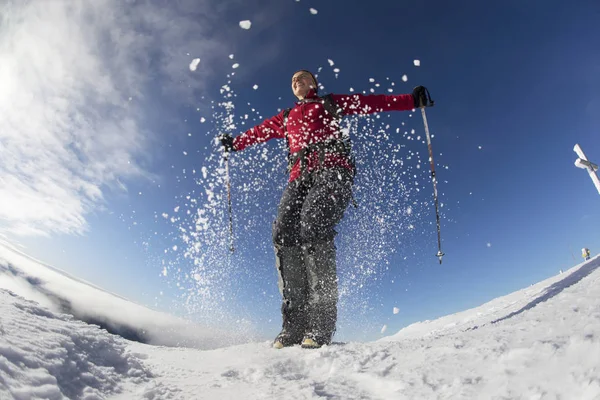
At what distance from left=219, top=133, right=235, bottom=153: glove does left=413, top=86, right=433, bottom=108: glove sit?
117 inches

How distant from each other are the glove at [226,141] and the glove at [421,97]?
9.73 ft

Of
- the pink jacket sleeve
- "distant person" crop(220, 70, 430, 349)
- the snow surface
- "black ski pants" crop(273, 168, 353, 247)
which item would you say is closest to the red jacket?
"distant person" crop(220, 70, 430, 349)

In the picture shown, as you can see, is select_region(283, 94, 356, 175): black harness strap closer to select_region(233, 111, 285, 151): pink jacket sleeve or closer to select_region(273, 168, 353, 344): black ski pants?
select_region(273, 168, 353, 344): black ski pants

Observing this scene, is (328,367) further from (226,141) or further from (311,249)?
(226,141)

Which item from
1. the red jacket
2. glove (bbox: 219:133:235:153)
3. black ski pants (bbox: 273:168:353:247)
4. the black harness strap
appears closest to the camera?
black ski pants (bbox: 273:168:353:247)

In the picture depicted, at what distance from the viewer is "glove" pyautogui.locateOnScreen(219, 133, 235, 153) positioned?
5488mm

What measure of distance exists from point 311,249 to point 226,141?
9.16ft

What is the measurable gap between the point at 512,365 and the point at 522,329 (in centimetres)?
46

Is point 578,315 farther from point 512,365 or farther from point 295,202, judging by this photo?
point 295,202

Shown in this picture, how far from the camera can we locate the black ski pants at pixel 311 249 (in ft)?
11.5

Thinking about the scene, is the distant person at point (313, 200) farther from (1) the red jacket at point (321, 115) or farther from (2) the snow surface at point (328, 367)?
(2) the snow surface at point (328, 367)

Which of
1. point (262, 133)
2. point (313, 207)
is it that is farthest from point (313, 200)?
point (262, 133)

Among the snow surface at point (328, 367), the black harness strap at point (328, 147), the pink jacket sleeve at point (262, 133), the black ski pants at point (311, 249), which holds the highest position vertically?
the pink jacket sleeve at point (262, 133)

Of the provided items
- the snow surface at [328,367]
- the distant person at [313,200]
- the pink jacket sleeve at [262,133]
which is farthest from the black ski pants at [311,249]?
the pink jacket sleeve at [262,133]
